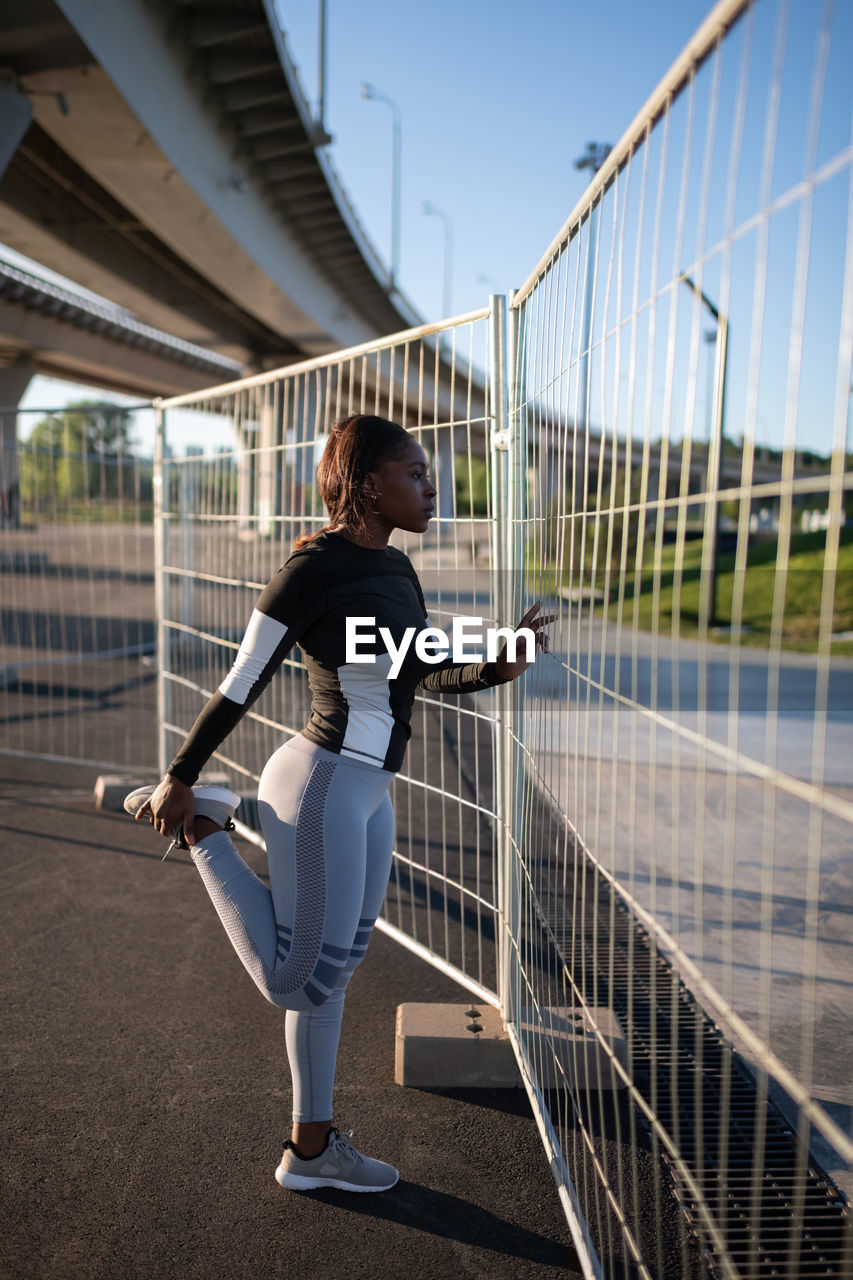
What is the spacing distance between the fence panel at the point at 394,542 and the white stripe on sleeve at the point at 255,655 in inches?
26.9

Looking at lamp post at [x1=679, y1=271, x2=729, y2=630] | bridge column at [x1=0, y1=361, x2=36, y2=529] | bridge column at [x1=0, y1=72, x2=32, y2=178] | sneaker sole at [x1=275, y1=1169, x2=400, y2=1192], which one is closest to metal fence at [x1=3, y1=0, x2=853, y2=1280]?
lamp post at [x1=679, y1=271, x2=729, y2=630]

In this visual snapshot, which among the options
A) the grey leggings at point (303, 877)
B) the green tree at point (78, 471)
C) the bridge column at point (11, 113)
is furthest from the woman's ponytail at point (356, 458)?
the bridge column at point (11, 113)

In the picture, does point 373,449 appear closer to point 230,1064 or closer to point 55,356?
point 230,1064

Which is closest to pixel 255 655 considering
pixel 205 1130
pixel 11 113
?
pixel 205 1130

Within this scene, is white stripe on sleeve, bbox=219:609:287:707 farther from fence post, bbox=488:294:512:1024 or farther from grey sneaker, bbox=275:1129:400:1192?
grey sneaker, bbox=275:1129:400:1192

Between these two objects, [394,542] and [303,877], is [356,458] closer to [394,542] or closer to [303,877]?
[303,877]

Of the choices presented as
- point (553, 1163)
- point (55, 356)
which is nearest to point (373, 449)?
point (553, 1163)

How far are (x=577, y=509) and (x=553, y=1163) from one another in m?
1.79

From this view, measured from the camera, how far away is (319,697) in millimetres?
2592

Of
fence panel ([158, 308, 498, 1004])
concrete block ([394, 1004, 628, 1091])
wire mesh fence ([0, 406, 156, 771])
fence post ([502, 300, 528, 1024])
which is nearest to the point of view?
fence post ([502, 300, 528, 1024])

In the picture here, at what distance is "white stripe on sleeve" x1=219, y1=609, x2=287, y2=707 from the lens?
2.44 meters

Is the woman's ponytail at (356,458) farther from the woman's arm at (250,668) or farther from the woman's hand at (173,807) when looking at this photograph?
the woman's hand at (173,807)

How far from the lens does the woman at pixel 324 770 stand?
8.07 feet

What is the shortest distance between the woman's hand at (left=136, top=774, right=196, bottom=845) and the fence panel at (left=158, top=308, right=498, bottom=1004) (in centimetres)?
81
